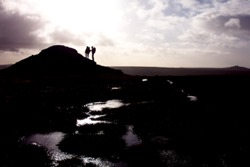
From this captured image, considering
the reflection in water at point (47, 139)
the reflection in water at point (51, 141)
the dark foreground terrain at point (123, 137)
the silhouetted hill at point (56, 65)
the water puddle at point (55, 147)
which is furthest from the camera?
the silhouetted hill at point (56, 65)

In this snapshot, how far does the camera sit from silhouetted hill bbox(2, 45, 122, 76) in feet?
331

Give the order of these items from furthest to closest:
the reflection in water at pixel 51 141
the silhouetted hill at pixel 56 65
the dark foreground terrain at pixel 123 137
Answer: the silhouetted hill at pixel 56 65
the reflection in water at pixel 51 141
the dark foreground terrain at pixel 123 137

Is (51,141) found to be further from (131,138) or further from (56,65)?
(56,65)

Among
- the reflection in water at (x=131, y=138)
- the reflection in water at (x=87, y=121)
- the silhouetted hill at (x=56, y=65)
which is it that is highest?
the silhouetted hill at (x=56, y=65)

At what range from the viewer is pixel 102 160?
60.3 feet

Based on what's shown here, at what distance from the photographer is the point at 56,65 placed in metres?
105

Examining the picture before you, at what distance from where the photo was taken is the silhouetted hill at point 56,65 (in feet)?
331

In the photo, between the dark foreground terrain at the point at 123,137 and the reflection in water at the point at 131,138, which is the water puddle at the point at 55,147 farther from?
the reflection in water at the point at 131,138

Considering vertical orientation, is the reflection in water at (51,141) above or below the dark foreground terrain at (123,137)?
below

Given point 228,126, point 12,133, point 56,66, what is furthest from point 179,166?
point 56,66

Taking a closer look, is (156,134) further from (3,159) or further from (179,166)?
(3,159)

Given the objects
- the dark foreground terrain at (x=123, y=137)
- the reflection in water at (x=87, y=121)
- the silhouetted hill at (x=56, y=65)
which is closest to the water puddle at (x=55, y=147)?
the dark foreground terrain at (x=123, y=137)

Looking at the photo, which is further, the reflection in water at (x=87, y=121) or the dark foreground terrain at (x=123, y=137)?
the reflection in water at (x=87, y=121)

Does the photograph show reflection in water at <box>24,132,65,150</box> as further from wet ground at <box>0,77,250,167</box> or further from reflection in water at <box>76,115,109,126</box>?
reflection in water at <box>76,115,109,126</box>
